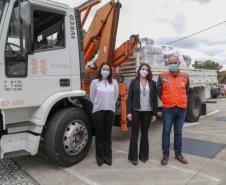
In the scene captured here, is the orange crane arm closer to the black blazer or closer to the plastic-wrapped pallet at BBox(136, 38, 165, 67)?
the plastic-wrapped pallet at BBox(136, 38, 165, 67)

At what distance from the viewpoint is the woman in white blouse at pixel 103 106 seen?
4231 millimetres

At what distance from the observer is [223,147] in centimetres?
528

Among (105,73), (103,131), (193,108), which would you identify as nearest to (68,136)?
(103,131)

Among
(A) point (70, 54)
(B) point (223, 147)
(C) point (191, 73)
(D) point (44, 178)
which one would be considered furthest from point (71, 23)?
(C) point (191, 73)

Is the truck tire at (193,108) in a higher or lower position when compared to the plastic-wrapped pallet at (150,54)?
lower

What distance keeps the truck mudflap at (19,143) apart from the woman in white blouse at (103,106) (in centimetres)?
101

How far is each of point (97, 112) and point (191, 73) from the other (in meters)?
4.67

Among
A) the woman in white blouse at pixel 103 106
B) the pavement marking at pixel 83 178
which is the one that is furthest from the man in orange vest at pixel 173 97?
the pavement marking at pixel 83 178

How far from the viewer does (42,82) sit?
4.00m

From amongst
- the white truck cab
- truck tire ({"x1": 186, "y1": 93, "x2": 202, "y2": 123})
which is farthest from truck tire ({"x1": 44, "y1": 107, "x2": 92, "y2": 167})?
truck tire ({"x1": 186, "y1": 93, "x2": 202, "y2": 123})

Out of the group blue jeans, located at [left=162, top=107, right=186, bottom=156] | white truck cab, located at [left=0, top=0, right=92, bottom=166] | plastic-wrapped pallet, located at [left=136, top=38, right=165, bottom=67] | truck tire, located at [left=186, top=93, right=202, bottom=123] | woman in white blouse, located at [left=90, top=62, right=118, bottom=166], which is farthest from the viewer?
truck tire, located at [left=186, top=93, right=202, bottom=123]

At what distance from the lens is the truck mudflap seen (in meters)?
3.73

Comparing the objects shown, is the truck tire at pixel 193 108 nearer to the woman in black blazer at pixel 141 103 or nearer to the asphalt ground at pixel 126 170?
the asphalt ground at pixel 126 170

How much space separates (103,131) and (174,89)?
1.38m
